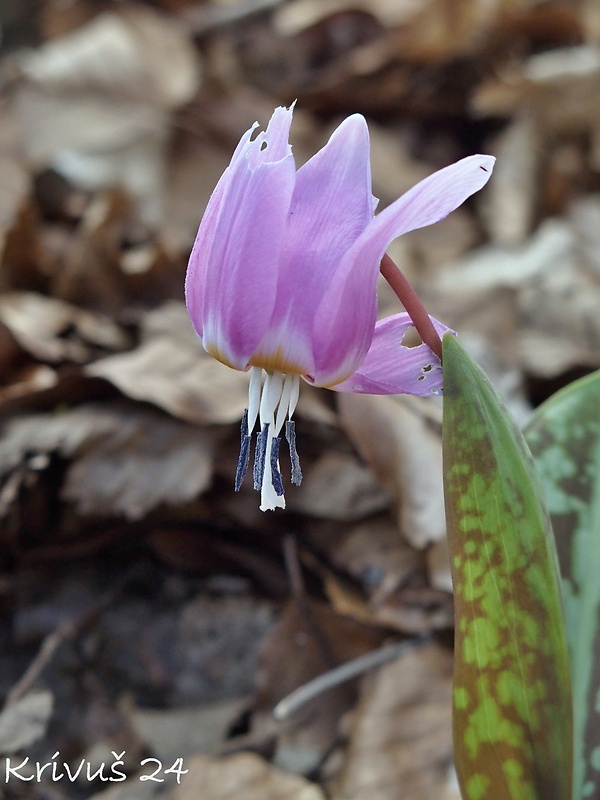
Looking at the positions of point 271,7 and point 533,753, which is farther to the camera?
point 271,7

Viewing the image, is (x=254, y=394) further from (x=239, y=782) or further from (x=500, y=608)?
(x=239, y=782)

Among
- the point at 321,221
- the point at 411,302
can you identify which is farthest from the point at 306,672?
the point at 321,221

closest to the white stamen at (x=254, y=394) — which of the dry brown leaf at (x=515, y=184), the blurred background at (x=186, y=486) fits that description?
the blurred background at (x=186, y=486)

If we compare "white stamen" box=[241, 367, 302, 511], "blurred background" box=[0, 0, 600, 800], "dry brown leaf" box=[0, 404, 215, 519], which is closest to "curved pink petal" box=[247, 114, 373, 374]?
"white stamen" box=[241, 367, 302, 511]

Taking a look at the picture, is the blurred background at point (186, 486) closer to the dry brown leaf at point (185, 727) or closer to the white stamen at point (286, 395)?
the dry brown leaf at point (185, 727)

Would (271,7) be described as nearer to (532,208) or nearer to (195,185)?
(195,185)

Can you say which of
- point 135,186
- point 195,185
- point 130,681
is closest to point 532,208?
point 195,185
